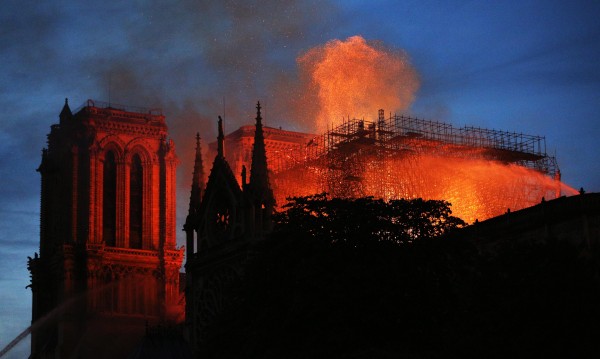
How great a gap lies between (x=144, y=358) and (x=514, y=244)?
48557 millimetres

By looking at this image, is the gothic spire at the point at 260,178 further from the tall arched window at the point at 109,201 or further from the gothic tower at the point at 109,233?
the tall arched window at the point at 109,201

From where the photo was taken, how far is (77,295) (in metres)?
152

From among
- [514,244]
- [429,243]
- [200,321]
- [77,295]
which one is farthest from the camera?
[77,295]

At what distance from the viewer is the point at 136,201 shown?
158 m

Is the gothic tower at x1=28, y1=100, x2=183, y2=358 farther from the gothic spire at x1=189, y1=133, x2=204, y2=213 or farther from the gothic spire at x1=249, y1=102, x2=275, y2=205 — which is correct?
the gothic spire at x1=249, y1=102, x2=275, y2=205

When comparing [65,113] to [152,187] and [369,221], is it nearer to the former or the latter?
[152,187]

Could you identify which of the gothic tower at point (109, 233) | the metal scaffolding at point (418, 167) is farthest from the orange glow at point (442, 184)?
the gothic tower at point (109, 233)

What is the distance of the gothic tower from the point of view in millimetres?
152000

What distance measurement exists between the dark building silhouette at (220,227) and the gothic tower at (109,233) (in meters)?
40.7

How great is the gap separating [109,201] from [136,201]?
2.90 metres

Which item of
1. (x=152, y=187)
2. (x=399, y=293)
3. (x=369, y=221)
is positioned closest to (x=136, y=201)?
(x=152, y=187)

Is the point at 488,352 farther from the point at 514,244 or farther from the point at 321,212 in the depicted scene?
the point at 321,212

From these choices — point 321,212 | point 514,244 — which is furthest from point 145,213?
point 514,244

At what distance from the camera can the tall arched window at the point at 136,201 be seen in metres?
157
